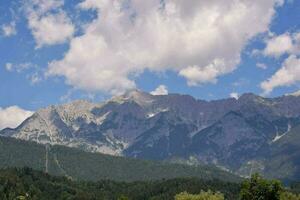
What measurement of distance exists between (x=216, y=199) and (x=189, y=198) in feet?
28.2

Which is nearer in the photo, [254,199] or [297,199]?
[254,199]

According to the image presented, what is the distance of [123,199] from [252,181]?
53.7 metres

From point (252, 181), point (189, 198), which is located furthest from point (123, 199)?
point (252, 181)

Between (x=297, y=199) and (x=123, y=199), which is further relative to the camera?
(x=123, y=199)

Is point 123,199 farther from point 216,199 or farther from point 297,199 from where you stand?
point 297,199

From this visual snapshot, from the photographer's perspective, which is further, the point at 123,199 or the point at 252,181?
the point at 123,199

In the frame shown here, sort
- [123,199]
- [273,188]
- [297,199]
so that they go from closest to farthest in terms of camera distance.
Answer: [273,188] → [297,199] → [123,199]

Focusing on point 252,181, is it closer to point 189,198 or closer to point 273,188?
point 273,188

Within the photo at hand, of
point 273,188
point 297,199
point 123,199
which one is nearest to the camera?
point 273,188

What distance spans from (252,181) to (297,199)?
1975cm

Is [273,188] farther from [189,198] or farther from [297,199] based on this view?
[189,198]

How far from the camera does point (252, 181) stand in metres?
150

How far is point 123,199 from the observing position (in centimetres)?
18625

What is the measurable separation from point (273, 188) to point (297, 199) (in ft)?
58.9
